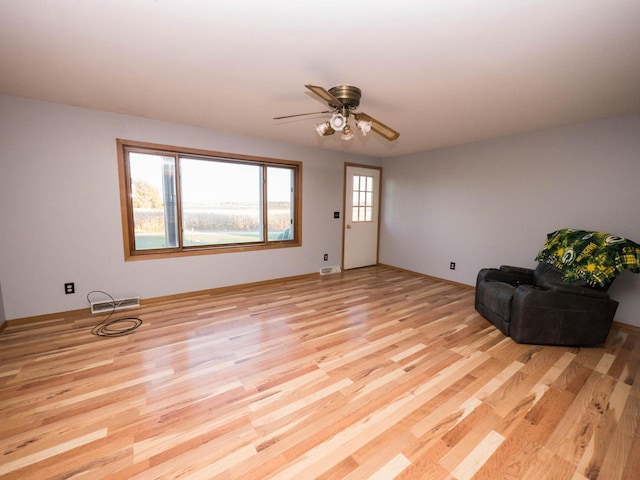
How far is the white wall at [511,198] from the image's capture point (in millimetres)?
2971

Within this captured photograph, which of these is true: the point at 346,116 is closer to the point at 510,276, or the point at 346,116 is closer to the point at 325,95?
the point at 325,95

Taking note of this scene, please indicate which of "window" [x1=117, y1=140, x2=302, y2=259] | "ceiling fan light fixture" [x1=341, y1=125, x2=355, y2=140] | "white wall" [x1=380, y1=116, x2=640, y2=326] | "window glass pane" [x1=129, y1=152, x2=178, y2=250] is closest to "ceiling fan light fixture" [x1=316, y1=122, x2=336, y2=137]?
"ceiling fan light fixture" [x1=341, y1=125, x2=355, y2=140]

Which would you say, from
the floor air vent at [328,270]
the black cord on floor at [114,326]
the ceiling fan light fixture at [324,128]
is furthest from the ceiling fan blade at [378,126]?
the floor air vent at [328,270]

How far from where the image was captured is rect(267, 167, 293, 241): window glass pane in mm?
4418

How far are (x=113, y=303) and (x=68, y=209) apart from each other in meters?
1.16

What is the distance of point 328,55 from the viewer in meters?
1.83

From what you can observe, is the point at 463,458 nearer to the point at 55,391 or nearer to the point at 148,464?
the point at 148,464

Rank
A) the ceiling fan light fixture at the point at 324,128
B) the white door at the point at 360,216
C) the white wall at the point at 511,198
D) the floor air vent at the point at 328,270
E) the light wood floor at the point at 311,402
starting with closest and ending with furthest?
the light wood floor at the point at 311,402 < the ceiling fan light fixture at the point at 324,128 < the white wall at the point at 511,198 < the floor air vent at the point at 328,270 < the white door at the point at 360,216

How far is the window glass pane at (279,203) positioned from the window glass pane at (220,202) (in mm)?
165

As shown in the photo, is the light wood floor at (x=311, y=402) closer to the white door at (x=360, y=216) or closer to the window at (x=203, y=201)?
the window at (x=203, y=201)

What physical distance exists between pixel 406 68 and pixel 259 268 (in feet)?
10.8

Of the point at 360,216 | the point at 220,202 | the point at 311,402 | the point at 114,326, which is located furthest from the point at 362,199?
the point at 114,326

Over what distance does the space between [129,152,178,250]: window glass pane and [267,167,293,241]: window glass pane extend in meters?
1.39

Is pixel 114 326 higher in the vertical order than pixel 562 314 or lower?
lower
